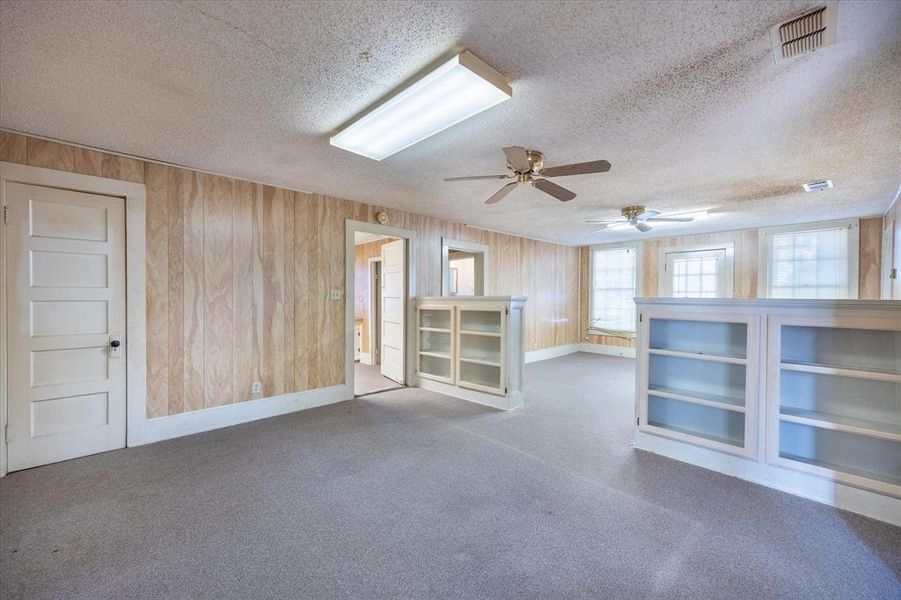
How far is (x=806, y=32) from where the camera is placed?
153cm

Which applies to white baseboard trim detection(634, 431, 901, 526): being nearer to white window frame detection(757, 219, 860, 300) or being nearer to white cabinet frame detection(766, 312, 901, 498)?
white cabinet frame detection(766, 312, 901, 498)

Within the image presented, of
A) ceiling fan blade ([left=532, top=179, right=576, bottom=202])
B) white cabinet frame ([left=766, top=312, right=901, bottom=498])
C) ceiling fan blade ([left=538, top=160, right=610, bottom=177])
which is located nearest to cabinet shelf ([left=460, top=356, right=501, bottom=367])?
ceiling fan blade ([left=532, top=179, right=576, bottom=202])

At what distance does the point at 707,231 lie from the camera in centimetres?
633

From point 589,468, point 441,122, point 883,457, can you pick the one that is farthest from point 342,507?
point 883,457

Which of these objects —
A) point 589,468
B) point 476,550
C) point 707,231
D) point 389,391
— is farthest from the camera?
point 707,231

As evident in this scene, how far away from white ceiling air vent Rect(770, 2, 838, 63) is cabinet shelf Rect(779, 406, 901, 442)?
6.94ft

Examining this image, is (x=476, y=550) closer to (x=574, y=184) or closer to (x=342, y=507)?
(x=342, y=507)

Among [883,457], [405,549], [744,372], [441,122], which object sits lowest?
[405,549]

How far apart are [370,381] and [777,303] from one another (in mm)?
4634

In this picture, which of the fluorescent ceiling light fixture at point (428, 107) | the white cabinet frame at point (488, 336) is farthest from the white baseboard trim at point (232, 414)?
the fluorescent ceiling light fixture at point (428, 107)

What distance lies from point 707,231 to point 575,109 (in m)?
5.53

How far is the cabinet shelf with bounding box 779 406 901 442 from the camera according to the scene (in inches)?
83.3

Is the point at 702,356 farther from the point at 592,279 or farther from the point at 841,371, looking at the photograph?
the point at 592,279

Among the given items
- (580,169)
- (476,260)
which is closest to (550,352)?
(476,260)
